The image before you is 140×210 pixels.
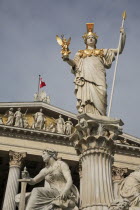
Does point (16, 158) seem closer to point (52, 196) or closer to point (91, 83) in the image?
point (91, 83)

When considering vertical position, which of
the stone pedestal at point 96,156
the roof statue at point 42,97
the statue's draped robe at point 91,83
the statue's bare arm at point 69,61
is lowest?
the stone pedestal at point 96,156

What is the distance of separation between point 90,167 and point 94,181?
30 cm

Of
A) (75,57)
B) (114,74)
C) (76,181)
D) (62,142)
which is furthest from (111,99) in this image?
(76,181)

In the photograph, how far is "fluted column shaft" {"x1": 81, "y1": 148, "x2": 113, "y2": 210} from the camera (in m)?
6.57

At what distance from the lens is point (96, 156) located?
A: 23.2 ft

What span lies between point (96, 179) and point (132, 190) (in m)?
0.75

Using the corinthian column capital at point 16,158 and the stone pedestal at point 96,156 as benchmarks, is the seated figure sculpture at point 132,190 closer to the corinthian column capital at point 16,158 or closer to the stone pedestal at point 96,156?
the stone pedestal at point 96,156

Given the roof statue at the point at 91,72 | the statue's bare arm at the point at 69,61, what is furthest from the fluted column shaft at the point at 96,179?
the statue's bare arm at the point at 69,61

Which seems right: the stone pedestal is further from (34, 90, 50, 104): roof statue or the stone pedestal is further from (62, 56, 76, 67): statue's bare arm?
(34, 90, 50, 104): roof statue

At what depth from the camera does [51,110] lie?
98.9 feet

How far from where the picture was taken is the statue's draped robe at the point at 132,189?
6727 mm

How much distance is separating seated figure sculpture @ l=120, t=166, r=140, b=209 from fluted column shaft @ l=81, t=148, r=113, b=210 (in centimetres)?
30

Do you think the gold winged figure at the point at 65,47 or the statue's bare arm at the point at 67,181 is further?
the gold winged figure at the point at 65,47

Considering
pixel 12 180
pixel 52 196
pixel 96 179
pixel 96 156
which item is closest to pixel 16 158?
pixel 12 180
